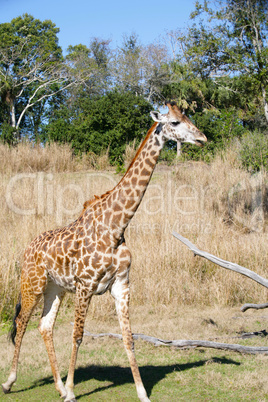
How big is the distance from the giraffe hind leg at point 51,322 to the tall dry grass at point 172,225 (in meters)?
2.62

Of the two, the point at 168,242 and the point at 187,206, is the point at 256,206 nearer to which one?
the point at 187,206

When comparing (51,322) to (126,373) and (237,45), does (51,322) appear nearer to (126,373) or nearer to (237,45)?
(126,373)

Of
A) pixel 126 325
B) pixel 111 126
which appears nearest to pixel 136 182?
pixel 126 325

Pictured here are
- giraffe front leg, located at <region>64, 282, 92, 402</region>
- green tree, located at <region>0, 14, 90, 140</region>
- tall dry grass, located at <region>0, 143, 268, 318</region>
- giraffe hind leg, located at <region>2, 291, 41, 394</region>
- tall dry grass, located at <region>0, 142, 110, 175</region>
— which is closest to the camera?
giraffe front leg, located at <region>64, 282, 92, 402</region>

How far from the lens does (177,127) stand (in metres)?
3.93

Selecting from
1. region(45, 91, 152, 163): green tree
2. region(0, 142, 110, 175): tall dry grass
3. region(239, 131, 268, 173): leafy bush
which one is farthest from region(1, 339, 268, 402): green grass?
region(45, 91, 152, 163): green tree

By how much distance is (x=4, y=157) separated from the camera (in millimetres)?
15336

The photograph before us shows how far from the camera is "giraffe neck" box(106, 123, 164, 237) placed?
3996mm

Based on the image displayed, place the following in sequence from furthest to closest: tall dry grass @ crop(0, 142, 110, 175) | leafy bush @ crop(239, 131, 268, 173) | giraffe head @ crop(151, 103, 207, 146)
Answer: tall dry grass @ crop(0, 142, 110, 175), leafy bush @ crop(239, 131, 268, 173), giraffe head @ crop(151, 103, 207, 146)

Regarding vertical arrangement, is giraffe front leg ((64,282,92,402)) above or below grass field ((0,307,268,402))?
above

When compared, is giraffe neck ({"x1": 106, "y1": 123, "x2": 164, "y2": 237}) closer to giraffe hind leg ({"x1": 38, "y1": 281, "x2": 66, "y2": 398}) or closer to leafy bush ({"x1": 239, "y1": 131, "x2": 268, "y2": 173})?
giraffe hind leg ({"x1": 38, "y1": 281, "x2": 66, "y2": 398})

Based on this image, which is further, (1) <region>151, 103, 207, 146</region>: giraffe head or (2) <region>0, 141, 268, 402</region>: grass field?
(2) <region>0, 141, 268, 402</region>: grass field

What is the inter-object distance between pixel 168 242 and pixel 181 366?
3.55 metres

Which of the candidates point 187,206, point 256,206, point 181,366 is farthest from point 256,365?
point 256,206
